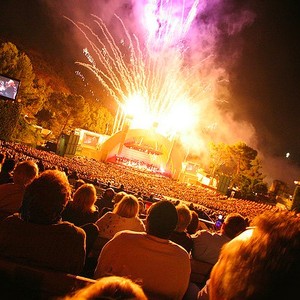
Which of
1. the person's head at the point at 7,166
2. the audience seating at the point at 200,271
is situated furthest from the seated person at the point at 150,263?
the person's head at the point at 7,166

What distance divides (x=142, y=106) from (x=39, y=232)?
156ft

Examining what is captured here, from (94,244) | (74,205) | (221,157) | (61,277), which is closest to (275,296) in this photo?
(61,277)

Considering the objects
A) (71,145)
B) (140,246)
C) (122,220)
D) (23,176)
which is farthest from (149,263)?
(71,145)

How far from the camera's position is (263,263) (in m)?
1.16

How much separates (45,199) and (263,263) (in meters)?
2.00

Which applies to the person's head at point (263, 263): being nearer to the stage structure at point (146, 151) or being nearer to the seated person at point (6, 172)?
the seated person at point (6, 172)

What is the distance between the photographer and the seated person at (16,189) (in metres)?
4.20

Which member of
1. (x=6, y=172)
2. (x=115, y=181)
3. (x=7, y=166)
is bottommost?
(x=115, y=181)

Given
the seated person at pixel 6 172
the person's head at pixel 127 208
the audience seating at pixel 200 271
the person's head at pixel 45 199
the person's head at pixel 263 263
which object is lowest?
the audience seating at pixel 200 271

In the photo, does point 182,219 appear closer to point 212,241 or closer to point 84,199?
point 212,241

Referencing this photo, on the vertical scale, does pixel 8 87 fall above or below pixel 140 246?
above

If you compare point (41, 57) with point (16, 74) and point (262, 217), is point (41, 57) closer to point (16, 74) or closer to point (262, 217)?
point (16, 74)

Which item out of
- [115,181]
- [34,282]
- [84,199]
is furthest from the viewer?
[115,181]

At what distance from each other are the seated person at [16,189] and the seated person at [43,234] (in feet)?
4.86
